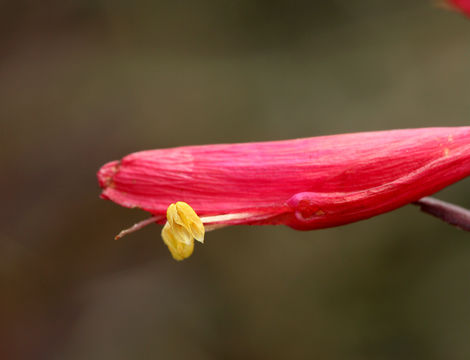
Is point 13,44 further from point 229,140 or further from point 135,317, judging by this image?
point 135,317

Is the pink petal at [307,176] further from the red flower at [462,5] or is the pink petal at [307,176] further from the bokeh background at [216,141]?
the bokeh background at [216,141]

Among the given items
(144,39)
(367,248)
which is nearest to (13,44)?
(144,39)

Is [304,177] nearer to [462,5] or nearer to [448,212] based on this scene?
[448,212]

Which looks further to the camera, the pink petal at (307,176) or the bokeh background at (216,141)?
the bokeh background at (216,141)

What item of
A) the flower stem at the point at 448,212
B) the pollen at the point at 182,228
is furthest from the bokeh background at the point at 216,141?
the pollen at the point at 182,228

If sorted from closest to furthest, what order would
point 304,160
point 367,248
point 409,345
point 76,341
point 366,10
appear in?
point 304,160 → point 409,345 → point 367,248 → point 76,341 → point 366,10

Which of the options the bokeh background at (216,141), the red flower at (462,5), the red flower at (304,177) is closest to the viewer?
the red flower at (304,177)

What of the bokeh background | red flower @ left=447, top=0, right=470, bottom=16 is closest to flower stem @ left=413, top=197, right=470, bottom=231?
red flower @ left=447, top=0, right=470, bottom=16
